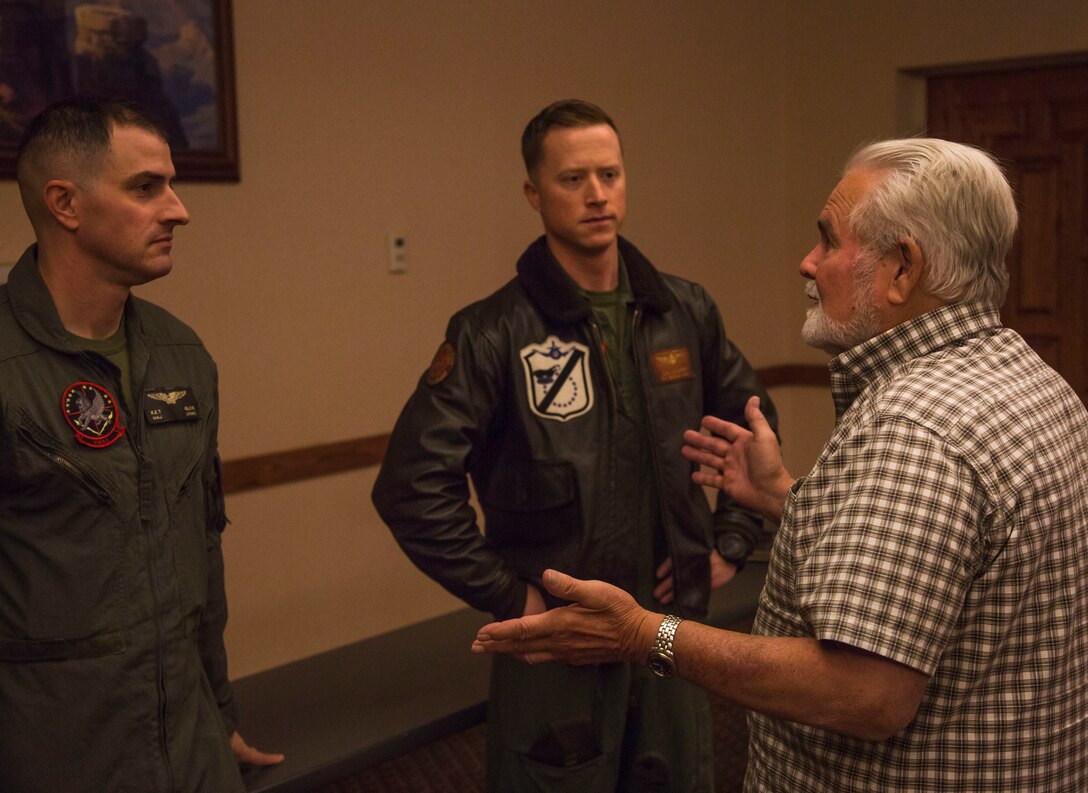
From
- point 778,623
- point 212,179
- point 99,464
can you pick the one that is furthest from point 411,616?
point 778,623

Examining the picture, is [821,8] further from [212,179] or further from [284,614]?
[284,614]

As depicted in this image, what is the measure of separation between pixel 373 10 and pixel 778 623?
2.68 metres

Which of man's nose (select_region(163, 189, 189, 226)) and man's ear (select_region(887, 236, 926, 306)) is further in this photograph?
man's nose (select_region(163, 189, 189, 226))

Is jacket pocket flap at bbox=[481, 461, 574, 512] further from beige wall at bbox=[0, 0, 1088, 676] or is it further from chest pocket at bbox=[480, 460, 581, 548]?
beige wall at bbox=[0, 0, 1088, 676]

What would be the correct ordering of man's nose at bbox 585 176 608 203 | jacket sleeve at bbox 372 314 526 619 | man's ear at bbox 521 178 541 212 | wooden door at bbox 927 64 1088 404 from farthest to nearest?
1. wooden door at bbox 927 64 1088 404
2. man's ear at bbox 521 178 541 212
3. man's nose at bbox 585 176 608 203
4. jacket sleeve at bbox 372 314 526 619

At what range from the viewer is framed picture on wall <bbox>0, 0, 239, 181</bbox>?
9.55 ft

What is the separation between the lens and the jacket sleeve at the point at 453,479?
7.64ft

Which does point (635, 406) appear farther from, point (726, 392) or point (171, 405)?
point (171, 405)

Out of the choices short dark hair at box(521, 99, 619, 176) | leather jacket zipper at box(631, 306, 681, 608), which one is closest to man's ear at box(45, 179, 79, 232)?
short dark hair at box(521, 99, 619, 176)

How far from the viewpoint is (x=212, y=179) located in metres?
3.28

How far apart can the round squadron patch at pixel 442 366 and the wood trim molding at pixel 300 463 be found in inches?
40.1

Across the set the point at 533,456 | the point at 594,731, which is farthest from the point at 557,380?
the point at 594,731

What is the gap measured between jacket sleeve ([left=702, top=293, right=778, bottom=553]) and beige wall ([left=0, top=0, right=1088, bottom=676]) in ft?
4.67

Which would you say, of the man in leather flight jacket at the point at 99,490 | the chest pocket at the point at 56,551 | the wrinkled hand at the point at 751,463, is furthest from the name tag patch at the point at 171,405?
the wrinkled hand at the point at 751,463
